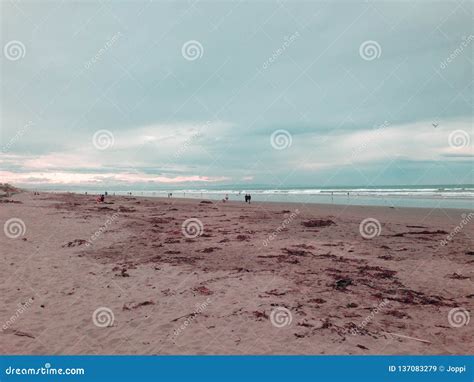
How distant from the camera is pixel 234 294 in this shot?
9.18 m

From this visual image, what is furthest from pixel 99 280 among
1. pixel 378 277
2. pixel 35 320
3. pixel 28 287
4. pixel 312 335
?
pixel 378 277

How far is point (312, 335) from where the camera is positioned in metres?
6.95

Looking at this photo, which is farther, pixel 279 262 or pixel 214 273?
pixel 279 262

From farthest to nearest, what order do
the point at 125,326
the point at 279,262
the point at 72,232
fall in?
the point at 72,232 < the point at 279,262 < the point at 125,326

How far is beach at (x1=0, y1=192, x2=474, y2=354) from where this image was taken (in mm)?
6809

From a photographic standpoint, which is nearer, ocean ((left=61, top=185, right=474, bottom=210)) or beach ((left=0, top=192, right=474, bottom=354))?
beach ((left=0, top=192, right=474, bottom=354))

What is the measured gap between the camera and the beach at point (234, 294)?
22.3 ft

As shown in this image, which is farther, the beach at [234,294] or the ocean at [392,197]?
the ocean at [392,197]

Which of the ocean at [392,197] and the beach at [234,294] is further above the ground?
the ocean at [392,197]

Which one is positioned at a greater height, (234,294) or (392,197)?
(392,197)

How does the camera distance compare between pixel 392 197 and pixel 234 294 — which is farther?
pixel 392 197

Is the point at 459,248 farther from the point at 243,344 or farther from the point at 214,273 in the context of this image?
the point at 243,344

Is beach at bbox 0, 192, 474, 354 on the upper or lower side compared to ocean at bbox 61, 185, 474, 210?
lower

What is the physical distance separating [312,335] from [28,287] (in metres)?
7.93
